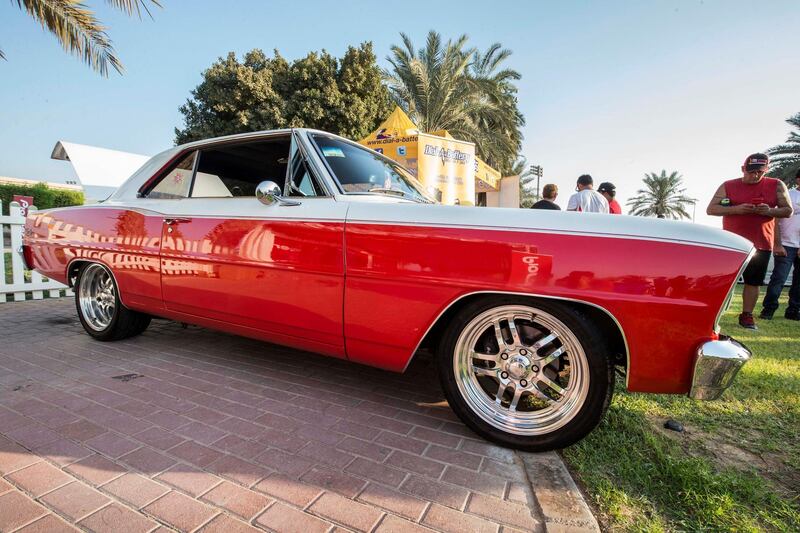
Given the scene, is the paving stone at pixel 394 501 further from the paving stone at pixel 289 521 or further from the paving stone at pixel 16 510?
the paving stone at pixel 16 510

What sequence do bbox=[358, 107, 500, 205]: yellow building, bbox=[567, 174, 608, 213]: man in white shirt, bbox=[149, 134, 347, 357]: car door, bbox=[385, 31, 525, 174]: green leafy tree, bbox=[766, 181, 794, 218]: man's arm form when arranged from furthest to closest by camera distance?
bbox=[385, 31, 525, 174]: green leafy tree, bbox=[358, 107, 500, 205]: yellow building, bbox=[567, 174, 608, 213]: man in white shirt, bbox=[766, 181, 794, 218]: man's arm, bbox=[149, 134, 347, 357]: car door

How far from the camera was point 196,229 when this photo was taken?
2.79 meters

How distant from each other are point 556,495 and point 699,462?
75 centimetres

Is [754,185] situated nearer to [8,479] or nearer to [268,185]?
[268,185]

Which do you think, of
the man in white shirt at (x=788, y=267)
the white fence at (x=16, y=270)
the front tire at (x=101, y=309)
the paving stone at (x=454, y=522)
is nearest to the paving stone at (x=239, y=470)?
the paving stone at (x=454, y=522)

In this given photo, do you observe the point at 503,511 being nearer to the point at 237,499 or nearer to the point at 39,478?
the point at 237,499

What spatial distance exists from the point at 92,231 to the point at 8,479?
2.39 m

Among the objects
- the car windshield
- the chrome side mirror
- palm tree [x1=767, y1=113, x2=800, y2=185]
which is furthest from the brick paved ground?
palm tree [x1=767, y1=113, x2=800, y2=185]

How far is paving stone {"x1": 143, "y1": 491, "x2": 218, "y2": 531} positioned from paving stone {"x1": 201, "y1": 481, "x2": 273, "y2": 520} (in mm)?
42

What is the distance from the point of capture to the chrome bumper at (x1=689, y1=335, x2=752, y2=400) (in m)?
1.62

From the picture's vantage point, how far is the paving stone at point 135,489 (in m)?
1.51

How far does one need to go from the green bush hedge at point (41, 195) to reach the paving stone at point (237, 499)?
91.5ft

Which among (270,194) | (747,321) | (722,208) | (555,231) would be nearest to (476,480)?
(555,231)

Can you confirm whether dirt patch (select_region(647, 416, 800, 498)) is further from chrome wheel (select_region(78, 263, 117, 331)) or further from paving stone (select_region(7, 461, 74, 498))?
chrome wheel (select_region(78, 263, 117, 331))
